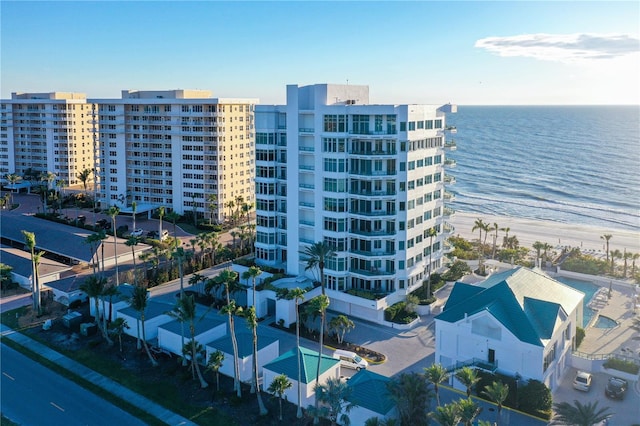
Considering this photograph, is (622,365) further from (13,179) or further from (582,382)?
(13,179)

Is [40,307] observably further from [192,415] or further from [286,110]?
[286,110]

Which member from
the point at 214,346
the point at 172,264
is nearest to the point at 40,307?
the point at 172,264

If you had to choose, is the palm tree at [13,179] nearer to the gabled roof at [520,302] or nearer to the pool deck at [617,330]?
the gabled roof at [520,302]

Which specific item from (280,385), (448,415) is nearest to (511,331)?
(448,415)

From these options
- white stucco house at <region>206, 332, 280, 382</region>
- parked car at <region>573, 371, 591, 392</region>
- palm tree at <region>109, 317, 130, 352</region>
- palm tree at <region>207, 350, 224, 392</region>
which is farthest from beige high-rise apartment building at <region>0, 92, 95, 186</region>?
parked car at <region>573, 371, 591, 392</region>

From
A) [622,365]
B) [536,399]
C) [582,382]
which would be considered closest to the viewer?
[536,399]
